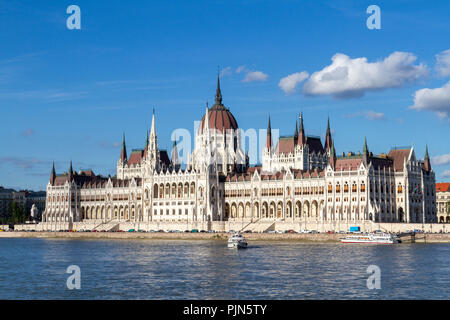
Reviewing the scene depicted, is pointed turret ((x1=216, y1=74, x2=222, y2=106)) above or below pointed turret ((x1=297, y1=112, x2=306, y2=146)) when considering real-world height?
above

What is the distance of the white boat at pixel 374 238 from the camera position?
113750 millimetres

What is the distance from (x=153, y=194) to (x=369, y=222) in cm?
6055

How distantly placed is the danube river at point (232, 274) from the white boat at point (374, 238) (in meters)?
13.4

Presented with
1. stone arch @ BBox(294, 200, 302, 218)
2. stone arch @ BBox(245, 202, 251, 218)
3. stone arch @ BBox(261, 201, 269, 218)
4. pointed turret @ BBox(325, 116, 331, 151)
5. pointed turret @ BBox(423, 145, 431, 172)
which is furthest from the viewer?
pointed turret @ BBox(325, 116, 331, 151)

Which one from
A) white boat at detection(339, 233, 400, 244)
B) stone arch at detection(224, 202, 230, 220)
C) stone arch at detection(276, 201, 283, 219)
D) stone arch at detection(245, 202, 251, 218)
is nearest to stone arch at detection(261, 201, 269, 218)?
stone arch at detection(276, 201, 283, 219)

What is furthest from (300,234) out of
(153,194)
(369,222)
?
(153,194)

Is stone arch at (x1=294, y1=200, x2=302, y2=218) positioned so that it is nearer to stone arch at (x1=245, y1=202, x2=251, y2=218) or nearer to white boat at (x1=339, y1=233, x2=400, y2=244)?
stone arch at (x1=245, y1=202, x2=251, y2=218)

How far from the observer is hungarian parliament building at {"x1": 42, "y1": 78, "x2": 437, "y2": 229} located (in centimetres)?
14238

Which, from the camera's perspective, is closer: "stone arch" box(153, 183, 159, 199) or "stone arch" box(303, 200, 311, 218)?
"stone arch" box(303, 200, 311, 218)

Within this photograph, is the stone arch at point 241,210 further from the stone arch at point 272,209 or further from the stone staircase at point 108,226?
the stone staircase at point 108,226

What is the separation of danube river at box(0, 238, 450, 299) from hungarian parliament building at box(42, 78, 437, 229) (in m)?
42.1

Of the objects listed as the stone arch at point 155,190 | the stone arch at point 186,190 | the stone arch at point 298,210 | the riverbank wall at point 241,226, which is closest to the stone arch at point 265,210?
the riverbank wall at point 241,226

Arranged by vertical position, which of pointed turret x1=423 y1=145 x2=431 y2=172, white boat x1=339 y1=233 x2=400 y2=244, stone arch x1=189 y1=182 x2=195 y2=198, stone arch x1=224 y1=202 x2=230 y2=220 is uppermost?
pointed turret x1=423 y1=145 x2=431 y2=172

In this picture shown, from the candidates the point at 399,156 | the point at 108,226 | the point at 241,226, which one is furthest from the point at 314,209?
the point at 108,226
